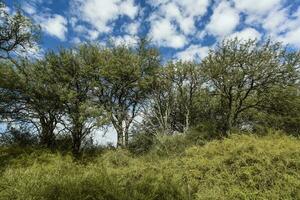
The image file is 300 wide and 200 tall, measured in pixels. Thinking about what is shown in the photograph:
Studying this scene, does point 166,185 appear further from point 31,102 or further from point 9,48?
point 31,102

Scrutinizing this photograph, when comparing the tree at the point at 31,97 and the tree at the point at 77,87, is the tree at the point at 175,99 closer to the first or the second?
the tree at the point at 77,87

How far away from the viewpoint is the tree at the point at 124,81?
1059 inches

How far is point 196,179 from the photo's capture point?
1253 cm

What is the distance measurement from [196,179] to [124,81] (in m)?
16.5

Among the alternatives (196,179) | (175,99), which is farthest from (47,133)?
(196,179)

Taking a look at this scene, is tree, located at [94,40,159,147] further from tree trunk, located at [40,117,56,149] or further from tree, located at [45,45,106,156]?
tree trunk, located at [40,117,56,149]

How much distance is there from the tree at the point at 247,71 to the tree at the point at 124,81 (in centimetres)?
576

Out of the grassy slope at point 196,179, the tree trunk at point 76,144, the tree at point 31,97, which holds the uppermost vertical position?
the tree at point 31,97

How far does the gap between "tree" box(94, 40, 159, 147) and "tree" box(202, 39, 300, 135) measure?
5.76 m

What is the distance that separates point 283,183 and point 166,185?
13.5ft

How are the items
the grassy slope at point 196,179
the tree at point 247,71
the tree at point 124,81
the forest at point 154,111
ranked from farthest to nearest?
1. the tree at point 124,81
2. the tree at point 247,71
3. the forest at point 154,111
4. the grassy slope at point 196,179

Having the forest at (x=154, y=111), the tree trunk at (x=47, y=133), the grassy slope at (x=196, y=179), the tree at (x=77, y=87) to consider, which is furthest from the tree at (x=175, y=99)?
the grassy slope at (x=196, y=179)

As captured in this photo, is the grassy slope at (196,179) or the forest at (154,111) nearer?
the grassy slope at (196,179)

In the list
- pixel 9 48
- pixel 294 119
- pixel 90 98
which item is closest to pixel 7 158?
pixel 9 48
